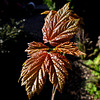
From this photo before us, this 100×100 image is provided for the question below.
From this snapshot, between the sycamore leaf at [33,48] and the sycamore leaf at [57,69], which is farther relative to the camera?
the sycamore leaf at [33,48]

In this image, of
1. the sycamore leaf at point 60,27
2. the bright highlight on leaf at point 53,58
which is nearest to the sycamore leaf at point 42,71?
the bright highlight on leaf at point 53,58

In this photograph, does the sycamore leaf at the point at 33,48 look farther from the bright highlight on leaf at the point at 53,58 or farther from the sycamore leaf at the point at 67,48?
the sycamore leaf at the point at 67,48

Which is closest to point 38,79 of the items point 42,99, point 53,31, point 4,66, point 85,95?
point 53,31

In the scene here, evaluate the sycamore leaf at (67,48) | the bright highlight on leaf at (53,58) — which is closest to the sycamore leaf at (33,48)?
the bright highlight on leaf at (53,58)

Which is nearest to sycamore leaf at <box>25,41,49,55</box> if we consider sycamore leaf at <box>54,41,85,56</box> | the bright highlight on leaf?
the bright highlight on leaf

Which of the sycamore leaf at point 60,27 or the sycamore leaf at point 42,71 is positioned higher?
the sycamore leaf at point 60,27

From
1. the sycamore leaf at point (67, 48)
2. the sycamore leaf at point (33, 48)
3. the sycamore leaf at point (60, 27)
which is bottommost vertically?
the sycamore leaf at point (67, 48)

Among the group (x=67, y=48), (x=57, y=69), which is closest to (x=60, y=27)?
(x=67, y=48)
